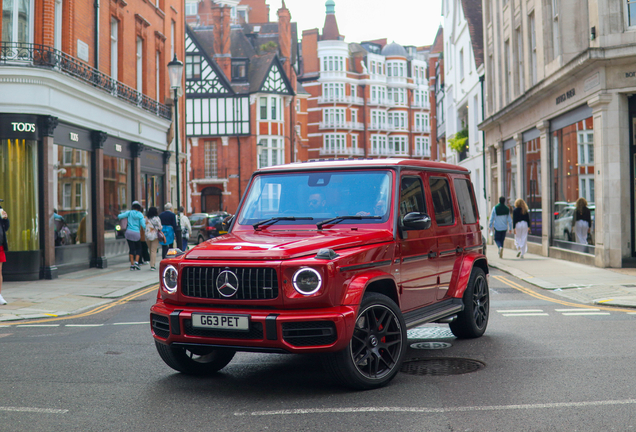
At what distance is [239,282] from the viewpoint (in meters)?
5.38

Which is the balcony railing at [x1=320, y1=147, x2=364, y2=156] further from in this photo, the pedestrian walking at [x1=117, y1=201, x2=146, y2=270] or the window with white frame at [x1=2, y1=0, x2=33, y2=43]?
the window with white frame at [x1=2, y1=0, x2=33, y2=43]

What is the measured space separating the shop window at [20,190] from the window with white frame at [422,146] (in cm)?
8078

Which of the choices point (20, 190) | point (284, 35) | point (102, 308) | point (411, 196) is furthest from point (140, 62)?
point (284, 35)

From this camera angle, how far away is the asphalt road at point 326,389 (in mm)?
4789

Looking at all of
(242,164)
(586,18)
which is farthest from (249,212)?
(242,164)

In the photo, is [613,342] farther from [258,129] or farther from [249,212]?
[258,129]

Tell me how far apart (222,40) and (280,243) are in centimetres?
6009

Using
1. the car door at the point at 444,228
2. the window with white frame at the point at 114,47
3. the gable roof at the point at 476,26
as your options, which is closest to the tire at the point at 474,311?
the car door at the point at 444,228

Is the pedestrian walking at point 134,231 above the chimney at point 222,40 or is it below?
below

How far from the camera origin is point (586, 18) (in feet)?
59.0

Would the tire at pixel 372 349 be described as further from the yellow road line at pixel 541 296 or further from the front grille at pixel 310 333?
the yellow road line at pixel 541 296

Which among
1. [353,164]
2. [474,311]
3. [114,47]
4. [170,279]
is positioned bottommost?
[474,311]

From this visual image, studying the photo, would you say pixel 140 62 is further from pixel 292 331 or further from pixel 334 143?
pixel 334 143

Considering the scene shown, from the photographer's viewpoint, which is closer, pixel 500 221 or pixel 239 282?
pixel 239 282
